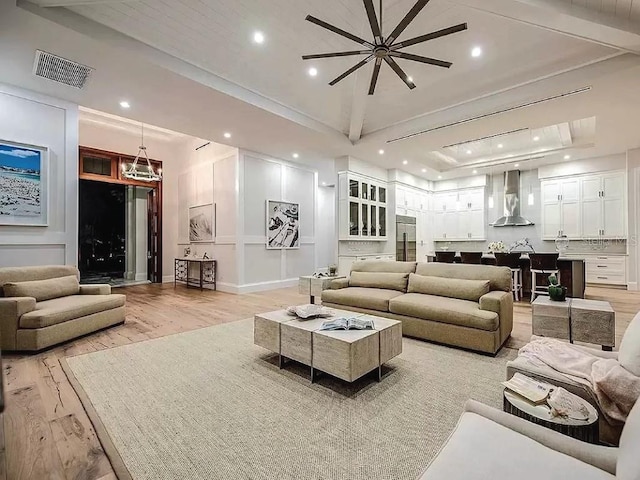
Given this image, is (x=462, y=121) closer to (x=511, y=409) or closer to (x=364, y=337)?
(x=364, y=337)

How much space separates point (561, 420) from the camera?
1306 mm

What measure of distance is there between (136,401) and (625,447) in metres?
2.62

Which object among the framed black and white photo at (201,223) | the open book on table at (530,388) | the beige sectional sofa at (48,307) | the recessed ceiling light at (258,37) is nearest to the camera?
the open book on table at (530,388)

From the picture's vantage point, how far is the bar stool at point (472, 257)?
20.7 feet

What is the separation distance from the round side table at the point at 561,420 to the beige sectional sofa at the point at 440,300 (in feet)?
5.67

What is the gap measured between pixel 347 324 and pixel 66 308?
315cm

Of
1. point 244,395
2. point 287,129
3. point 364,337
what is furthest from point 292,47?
point 244,395

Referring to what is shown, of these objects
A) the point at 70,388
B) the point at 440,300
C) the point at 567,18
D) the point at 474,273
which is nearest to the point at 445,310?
the point at 440,300

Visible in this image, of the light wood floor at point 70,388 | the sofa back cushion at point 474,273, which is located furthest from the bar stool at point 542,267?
the sofa back cushion at point 474,273

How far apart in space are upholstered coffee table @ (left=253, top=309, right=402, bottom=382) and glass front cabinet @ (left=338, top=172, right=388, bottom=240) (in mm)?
4579

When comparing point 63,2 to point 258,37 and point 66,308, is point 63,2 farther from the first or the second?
point 66,308

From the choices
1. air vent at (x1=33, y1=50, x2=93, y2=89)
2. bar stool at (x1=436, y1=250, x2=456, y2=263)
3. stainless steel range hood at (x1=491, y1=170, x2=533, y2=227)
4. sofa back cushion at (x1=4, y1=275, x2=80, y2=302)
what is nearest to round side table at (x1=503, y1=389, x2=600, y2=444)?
sofa back cushion at (x1=4, y1=275, x2=80, y2=302)

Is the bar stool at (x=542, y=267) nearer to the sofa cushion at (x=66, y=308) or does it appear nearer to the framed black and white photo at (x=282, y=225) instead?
the framed black and white photo at (x=282, y=225)

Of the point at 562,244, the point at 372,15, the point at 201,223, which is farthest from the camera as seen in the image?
the point at 562,244
